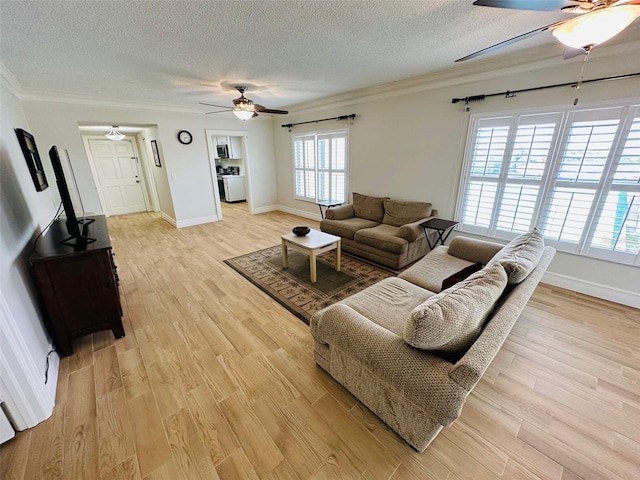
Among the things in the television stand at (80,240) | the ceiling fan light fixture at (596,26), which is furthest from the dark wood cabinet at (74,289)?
the ceiling fan light fixture at (596,26)

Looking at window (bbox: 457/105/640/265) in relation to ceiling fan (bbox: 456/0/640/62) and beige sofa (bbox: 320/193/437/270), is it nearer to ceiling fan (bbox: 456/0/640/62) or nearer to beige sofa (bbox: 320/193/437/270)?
beige sofa (bbox: 320/193/437/270)

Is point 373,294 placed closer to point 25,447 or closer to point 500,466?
point 500,466

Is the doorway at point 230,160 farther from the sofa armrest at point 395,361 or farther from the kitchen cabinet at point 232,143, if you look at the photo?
the sofa armrest at point 395,361

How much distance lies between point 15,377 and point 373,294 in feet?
7.23

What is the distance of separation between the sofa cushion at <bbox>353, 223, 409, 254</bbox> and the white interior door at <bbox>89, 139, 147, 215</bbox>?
6722 mm

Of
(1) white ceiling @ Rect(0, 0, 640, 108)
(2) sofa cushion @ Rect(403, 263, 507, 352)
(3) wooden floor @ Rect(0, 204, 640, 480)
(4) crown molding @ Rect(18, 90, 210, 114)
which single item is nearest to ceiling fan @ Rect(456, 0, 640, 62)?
(1) white ceiling @ Rect(0, 0, 640, 108)

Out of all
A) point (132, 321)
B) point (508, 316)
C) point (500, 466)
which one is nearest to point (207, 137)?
point (132, 321)

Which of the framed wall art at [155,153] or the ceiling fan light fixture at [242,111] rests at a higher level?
the ceiling fan light fixture at [242,111]

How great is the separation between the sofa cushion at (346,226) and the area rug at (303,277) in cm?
35

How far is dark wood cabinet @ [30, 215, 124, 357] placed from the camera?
181cm

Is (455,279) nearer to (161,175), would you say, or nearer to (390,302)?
(390,302)

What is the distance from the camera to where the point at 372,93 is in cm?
409

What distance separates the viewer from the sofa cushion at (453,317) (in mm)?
1055

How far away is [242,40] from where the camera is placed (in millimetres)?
2230
